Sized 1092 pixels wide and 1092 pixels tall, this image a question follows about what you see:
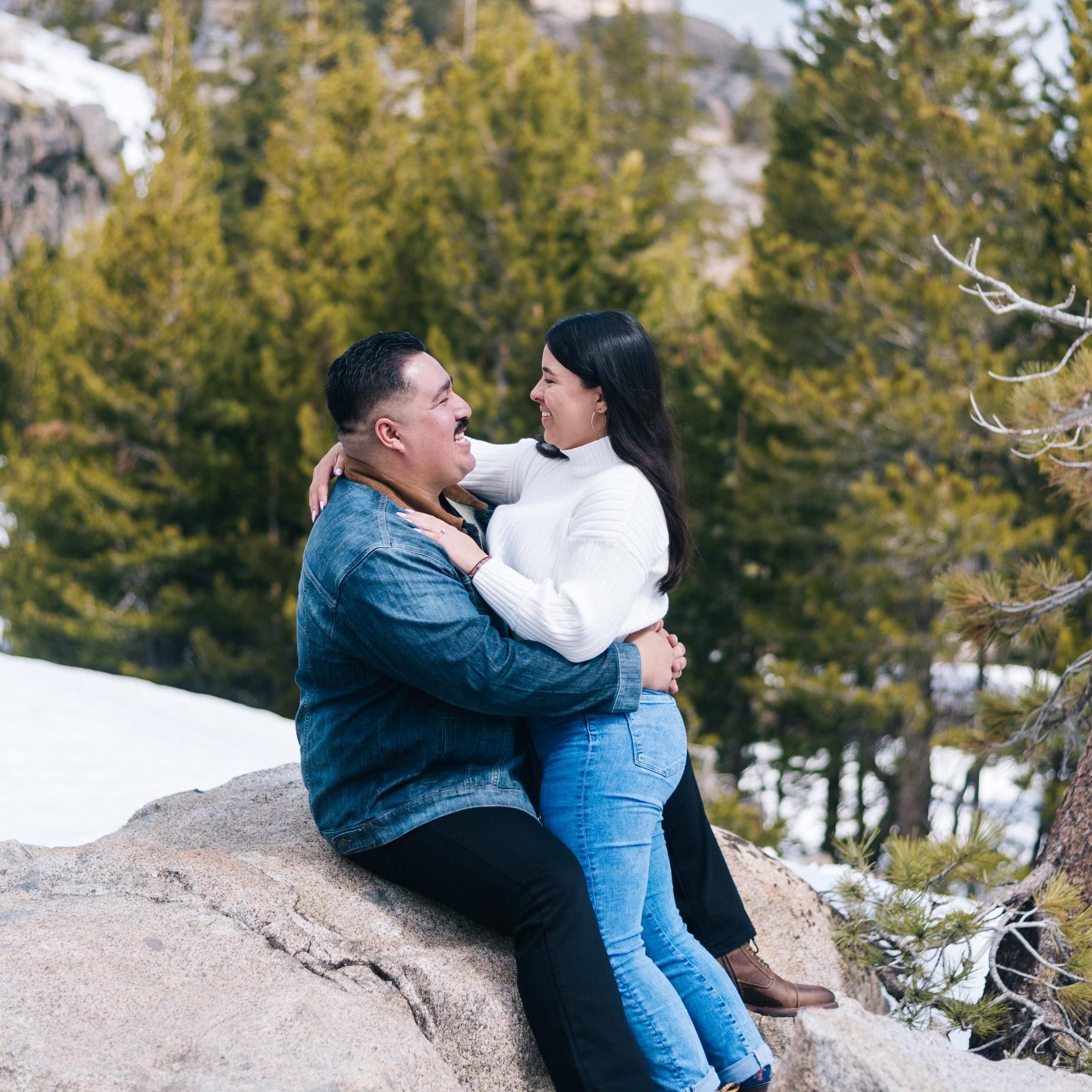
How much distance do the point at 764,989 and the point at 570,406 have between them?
1.53 metres

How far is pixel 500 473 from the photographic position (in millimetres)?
3146

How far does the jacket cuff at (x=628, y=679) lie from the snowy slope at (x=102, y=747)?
3.83 metres

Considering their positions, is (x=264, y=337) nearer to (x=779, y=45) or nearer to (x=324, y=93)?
(x=324, y=93)

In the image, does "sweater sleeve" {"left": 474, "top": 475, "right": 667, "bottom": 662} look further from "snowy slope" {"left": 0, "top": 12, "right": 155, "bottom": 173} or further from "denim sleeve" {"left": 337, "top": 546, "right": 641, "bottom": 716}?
"snowy slope" {"left": 0, "top": 12, "right": 155, "bottom": 173}

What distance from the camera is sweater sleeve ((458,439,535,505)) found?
310 centimetres

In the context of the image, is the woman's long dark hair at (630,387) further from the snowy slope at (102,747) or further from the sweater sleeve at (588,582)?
the snowy slope at (102,747)

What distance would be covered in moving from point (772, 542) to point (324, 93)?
38.5 feet

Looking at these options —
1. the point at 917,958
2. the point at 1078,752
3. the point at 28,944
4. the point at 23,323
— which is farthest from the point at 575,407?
the point at 23,323

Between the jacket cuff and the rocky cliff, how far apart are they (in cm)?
66

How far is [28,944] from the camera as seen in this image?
2.30 metres

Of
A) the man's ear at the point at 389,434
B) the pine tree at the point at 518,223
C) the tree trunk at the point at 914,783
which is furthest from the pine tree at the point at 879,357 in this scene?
the man's ear at the point at 389,434

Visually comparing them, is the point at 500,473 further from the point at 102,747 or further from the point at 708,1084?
the point at 102,747

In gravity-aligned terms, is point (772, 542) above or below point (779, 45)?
below

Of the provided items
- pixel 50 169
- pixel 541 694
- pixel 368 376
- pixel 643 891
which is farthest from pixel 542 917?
pixel 50 169
